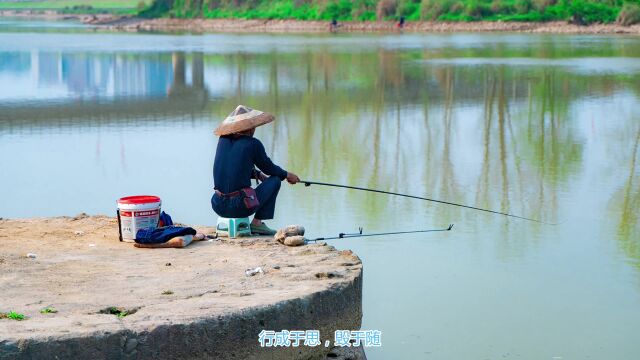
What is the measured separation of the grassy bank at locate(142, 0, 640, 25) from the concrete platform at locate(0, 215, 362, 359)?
49.2 metres

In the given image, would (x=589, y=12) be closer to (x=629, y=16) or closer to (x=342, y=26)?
(x=629, y=16)

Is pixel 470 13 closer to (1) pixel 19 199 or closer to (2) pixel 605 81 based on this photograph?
(2) pixel 605 81

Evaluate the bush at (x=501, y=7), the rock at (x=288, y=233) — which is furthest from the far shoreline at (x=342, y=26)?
the rock at (x=288, y=233)

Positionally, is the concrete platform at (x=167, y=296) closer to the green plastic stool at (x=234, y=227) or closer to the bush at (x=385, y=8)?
the green plastic stool at (x=234, y=227)

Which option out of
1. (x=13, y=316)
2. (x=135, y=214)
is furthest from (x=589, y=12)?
(x=13, y=316)

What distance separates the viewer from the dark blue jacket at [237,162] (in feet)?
25.0

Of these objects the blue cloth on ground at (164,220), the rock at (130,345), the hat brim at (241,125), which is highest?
the hat brim at (241,125)

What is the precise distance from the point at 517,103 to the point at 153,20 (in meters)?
59.9

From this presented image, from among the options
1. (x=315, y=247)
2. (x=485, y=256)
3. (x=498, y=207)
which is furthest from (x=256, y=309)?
(x=498, y=207)

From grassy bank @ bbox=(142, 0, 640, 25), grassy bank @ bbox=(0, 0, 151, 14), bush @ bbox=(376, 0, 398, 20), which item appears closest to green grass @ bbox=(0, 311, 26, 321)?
grassy bank @ bbox=(142, 0, 640, 25)

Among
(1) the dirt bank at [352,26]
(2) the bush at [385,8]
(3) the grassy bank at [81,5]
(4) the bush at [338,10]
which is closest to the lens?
(1) the dirt bank at [352,26]

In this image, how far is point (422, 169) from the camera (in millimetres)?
13242

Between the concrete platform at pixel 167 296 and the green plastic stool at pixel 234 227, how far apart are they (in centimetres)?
18

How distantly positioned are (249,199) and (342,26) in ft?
187
